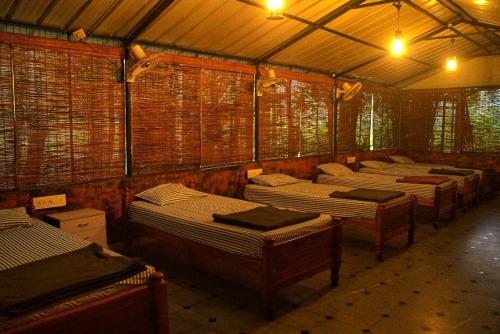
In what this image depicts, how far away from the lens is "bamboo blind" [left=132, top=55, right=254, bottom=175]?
4.04 m

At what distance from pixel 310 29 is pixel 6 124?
316cm

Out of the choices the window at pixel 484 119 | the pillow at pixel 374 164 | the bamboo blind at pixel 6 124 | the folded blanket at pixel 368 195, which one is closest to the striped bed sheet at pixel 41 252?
the bamboo blind at pixel 6 124

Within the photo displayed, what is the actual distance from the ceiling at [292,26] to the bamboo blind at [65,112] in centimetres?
22

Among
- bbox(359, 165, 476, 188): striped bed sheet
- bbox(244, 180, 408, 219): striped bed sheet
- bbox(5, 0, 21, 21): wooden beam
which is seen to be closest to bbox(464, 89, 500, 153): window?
bbox(359, 165, 476, 188): striped bed sheet

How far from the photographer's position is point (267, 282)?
2.64 metres

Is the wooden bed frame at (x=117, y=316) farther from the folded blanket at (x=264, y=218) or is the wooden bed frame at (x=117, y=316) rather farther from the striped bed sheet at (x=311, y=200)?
the striped bed sheet at (x=311, y=200)

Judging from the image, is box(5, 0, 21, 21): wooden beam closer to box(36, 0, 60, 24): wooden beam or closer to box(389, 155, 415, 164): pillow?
box(36, 0, 60, 24): wooden beam

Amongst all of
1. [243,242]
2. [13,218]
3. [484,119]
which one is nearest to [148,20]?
[13,218]

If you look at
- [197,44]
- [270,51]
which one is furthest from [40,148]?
[270,51]

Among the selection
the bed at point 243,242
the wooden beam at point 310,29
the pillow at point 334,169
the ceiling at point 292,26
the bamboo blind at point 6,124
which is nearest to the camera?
the bed at point 243,242

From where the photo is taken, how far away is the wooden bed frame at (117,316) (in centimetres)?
164

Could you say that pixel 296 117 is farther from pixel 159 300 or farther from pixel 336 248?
A: pixel 159 300

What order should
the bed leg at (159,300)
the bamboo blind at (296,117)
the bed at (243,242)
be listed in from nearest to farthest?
Answer: the bed leg at (159,300), the bed at (243,242), the bamboo blind at (296,117)

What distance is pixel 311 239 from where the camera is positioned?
297 centimetres
